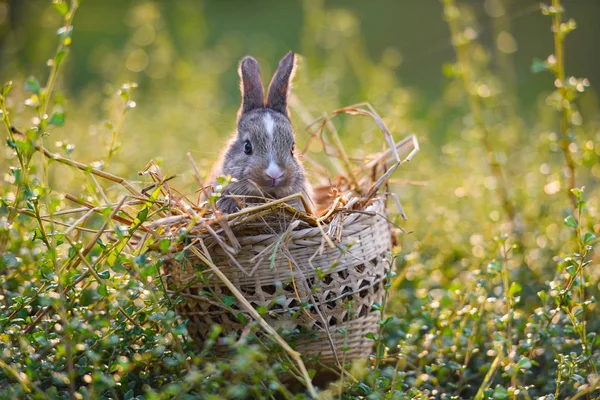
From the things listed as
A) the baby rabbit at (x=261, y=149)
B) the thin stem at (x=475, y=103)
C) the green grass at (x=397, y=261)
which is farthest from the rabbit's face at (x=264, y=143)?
the thin stem at (x=475, y=103)

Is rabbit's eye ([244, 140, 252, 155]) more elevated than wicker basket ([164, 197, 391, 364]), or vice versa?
rabbit's eye ([244, 140, 252, 155])

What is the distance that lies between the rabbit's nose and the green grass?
0.36 metres

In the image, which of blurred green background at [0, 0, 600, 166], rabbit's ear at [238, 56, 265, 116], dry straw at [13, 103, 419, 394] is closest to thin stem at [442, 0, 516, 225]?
blurred green background at [0, 0, 600, 166]

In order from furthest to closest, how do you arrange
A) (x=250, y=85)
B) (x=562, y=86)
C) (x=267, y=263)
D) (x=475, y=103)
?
1. (x=475, y=103)
2. (x=250, y=85)
3. (x=562, y=86)
4. (x=267, y=263)

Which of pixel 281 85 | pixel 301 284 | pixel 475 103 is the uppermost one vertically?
pixel 281 85

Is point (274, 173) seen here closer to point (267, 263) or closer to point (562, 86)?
point (267, 263)

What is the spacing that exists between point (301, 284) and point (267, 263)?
0.45ft

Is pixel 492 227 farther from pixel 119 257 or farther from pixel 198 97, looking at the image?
pixel 198 97

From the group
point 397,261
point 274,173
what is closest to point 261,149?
point 274,173

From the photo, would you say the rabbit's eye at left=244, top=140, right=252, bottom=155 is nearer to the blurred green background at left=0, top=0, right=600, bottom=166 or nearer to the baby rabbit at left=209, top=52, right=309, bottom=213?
the baby rabbit at left=209, top=52, right=309, bottom=213

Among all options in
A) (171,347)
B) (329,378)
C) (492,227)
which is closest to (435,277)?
(492,227)

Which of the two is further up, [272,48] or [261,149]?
[272,48]

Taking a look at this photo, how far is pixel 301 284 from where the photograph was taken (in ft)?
7.41

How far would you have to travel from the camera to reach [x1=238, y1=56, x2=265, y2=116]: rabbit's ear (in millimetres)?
3104
